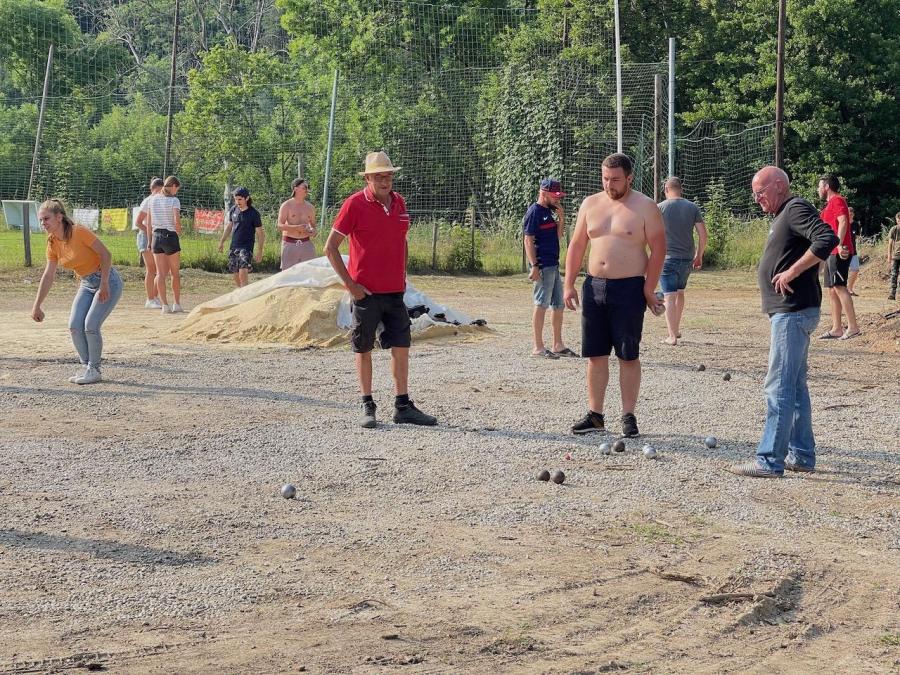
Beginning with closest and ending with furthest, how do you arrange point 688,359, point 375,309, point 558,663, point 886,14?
point 558,663 → point 375,309 → point 688,359 → point 886,14

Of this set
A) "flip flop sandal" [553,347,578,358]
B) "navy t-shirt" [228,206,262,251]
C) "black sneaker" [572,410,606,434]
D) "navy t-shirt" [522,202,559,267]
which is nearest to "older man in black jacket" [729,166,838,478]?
"black sneaker" [572,410,606,434]

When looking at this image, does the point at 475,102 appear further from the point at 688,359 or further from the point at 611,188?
the point at 611,188

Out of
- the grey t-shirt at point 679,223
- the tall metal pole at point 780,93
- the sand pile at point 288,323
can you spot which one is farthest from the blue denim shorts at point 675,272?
the tall metal pole at point 780,93

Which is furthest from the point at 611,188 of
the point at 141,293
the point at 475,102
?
the point at 475,102

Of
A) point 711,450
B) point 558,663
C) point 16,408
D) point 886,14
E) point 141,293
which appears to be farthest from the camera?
point 886,14

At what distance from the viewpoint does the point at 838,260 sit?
1409cm

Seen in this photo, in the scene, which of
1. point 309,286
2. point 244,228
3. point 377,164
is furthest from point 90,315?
point 244,228

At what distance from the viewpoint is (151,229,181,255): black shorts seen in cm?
1591

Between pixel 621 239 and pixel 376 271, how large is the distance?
1.81 m

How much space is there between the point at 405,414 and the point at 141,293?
39.2ft

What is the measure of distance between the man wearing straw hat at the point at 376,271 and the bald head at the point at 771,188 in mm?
2688

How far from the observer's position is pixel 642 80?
34.0m

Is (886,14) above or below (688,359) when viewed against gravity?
above

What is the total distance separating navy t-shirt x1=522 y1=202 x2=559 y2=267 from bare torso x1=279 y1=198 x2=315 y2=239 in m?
4.19
